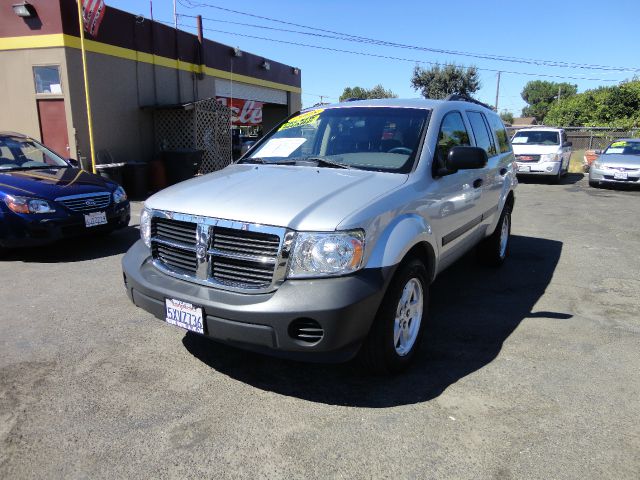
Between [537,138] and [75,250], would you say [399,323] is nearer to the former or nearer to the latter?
[75,250]

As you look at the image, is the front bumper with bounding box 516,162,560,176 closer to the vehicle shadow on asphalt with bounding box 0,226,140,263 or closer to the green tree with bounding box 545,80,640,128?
the vehicle shadow on asphalt with bounding box 0,226,140,263

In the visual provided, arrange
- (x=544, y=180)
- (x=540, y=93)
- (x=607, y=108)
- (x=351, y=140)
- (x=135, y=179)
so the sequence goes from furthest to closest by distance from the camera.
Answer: (x=540, y=93) < (x=607, y=108) < (x=544, y=180) < (x=135, y=179) < (x=351, y=140)

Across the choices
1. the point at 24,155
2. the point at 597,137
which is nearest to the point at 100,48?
the point at 24,155

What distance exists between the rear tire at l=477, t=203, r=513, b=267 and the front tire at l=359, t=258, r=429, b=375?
101 inches

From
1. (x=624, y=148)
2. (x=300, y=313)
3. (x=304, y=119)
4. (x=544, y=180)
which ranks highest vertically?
(x=304, y=119)

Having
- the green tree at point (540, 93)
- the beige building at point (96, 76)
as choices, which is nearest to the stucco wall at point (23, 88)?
the beige building at point (96, 76)

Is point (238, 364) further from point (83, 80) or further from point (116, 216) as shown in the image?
point (83, 80)

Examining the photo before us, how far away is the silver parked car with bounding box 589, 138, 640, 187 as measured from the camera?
13727mm

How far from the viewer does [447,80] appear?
132 ft

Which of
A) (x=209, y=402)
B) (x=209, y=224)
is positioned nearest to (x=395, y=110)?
(x=209, y=224)

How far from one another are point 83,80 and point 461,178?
399 inches

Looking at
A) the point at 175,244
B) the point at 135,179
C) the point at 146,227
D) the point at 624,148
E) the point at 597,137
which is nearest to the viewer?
the point at 175,244

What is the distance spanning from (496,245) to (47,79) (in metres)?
10.3

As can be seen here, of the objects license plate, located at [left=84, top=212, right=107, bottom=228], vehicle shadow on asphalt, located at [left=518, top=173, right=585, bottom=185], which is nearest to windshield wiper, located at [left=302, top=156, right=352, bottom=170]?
license plate, located at [left=84, top=212, right=107, bottom=228]
